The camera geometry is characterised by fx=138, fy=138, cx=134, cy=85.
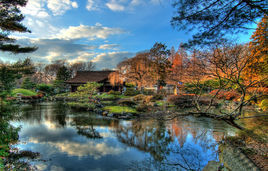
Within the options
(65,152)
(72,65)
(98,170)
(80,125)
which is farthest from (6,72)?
(72,65)

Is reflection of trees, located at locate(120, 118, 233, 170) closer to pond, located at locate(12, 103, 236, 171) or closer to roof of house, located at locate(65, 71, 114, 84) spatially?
pond, located at locate(12, 103, 236, 171)

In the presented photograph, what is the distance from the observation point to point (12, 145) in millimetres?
5238

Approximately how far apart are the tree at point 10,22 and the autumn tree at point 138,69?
16.0 m

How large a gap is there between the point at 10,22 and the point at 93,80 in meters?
20.0

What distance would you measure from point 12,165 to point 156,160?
417 centimetres

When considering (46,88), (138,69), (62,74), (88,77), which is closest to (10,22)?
(138,69)

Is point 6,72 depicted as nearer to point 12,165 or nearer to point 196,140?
point 12,165

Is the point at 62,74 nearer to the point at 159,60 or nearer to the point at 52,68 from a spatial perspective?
the point at 52,68

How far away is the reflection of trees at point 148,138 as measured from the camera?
5102 mm

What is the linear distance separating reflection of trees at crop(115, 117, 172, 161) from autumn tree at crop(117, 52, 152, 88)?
14140mm

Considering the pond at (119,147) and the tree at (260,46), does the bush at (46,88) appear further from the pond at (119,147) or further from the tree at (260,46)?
the tree at (260,46)

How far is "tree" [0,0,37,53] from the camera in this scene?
6.07 m

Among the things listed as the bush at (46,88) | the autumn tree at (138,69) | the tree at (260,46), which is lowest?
the bush at (46,88)

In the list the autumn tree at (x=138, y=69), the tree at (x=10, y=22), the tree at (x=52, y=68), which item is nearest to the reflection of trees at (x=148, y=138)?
the tree at (x=10, y=22)
